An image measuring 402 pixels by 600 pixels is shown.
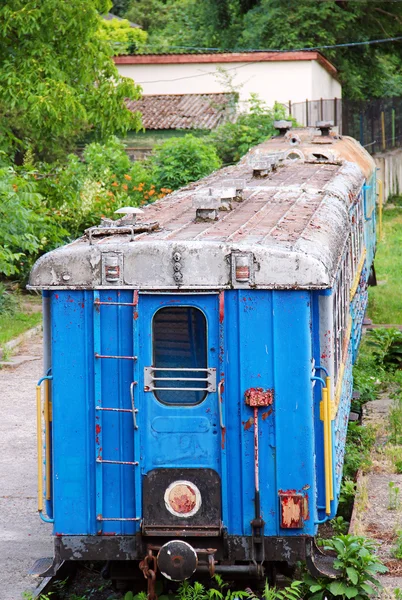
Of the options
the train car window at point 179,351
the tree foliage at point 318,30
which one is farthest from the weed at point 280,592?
the tree foliage at point 318,30

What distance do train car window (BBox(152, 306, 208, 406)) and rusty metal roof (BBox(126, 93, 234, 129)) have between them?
27.1 metres

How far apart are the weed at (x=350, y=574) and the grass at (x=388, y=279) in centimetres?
1077

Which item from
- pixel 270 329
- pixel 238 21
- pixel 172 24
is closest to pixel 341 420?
pixel 270 329

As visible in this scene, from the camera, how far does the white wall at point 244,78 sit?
112ft

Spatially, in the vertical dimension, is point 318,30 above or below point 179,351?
above

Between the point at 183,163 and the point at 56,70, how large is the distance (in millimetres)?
6333

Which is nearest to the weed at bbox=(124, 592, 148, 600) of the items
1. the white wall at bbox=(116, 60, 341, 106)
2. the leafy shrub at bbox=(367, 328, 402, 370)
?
the leafy shrub at bbox=(367, 328, 402, 370)

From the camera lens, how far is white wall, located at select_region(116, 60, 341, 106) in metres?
→ 34.2

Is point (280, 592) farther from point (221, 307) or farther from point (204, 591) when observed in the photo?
point (221, 307)

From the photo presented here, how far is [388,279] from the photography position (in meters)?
21.9

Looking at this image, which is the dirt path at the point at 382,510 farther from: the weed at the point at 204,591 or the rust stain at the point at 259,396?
the rust stain at the point at 259,396

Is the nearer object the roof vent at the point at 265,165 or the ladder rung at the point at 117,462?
the ladder rung at the point at 117,462

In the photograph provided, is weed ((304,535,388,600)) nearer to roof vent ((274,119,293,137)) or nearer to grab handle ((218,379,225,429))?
grab handle ((218,379,225,429))

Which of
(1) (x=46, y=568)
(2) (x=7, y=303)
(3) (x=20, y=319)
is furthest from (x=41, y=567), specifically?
(2) (x=7, y=303)
